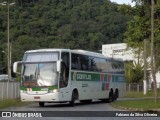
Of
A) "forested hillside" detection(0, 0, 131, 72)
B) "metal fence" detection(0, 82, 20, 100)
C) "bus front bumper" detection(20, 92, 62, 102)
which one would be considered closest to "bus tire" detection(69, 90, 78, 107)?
"bus front bumper" detection(20, 92, 62, 102)

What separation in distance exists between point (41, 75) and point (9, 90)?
24.4 feet

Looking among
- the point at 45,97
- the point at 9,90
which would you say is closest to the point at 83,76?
the point at 45,97

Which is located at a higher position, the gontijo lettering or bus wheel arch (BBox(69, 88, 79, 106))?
the gontijo lettering

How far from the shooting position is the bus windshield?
25.6 m

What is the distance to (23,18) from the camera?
8575cm

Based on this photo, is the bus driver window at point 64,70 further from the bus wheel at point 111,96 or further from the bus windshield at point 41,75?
the bus wheel at point 111,96

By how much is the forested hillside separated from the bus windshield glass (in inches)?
1947

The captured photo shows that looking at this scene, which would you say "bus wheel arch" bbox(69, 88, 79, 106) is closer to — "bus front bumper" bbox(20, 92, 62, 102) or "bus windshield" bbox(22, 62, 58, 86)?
"bus front bumper" bbox(20, 92, 62, 102)

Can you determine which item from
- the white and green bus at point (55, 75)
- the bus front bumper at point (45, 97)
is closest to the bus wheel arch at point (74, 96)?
the white and green bus at point (55, 75)

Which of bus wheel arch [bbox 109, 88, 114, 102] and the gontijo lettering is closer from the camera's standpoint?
the gontijo lettering

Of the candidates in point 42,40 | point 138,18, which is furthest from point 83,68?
point 42,40

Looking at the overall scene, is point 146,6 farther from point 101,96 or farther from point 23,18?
point 23,18

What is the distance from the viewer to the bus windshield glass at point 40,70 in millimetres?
25641

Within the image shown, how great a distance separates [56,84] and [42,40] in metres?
55.3
